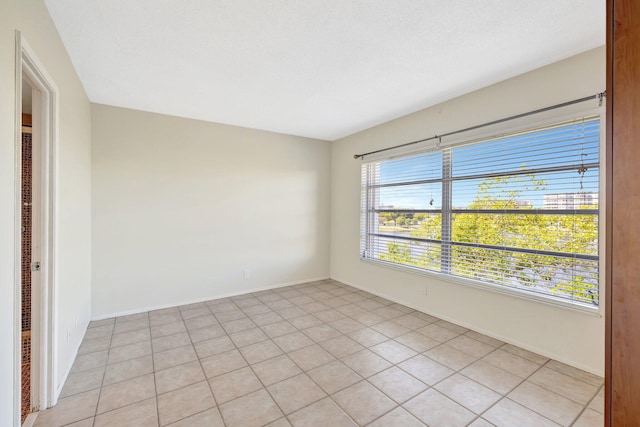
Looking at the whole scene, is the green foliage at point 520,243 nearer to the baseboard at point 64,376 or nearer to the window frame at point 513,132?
the window frame at point 513,132

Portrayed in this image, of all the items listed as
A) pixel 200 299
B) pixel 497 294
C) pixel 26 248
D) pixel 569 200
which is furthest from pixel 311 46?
pixel 200 299

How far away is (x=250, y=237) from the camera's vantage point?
14.0ft

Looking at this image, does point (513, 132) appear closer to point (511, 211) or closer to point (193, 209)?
point (511, 211)

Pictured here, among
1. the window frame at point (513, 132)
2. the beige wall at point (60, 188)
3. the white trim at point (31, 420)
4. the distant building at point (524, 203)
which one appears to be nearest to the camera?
the beige wall at point (60, 188)

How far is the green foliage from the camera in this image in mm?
2217

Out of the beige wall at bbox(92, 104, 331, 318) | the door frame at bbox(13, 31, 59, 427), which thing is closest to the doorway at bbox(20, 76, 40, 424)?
the door frame at bbox(13, 31, 59, 427)

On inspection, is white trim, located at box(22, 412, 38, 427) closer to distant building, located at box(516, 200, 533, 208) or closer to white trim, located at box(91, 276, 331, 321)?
white trim, located at box(91, 276, 331, 321)

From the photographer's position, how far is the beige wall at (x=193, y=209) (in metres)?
3.28

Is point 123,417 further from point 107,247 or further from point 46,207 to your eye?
point 107,247

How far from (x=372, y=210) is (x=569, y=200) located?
8.03ft

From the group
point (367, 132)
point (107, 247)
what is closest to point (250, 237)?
point (107, 247)

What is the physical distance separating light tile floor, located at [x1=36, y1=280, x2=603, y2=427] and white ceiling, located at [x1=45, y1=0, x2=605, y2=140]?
2591 mm

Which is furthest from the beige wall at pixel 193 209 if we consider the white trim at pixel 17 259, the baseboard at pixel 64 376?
the white trim at pixel 17 259

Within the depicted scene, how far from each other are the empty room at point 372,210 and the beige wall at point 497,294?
18 millimetres
